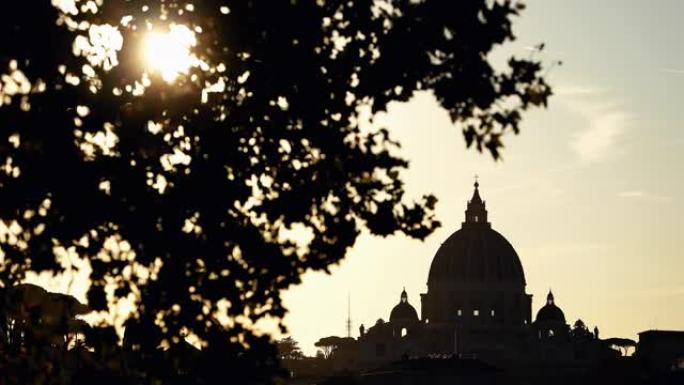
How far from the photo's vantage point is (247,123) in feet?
72.8

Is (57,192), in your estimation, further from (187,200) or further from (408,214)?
(408,214)

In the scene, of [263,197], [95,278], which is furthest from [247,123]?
[95,278]

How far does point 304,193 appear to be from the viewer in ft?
73.8

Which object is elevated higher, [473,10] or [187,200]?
[473,10]

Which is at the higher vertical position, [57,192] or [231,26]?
[231,26]

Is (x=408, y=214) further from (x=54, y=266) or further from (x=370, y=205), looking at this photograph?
(x=54, y=266)

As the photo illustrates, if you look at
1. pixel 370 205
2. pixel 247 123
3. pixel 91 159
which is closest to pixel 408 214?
pixel 370 205

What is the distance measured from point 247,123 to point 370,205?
161 centimetres

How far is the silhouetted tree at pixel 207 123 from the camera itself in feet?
70.6

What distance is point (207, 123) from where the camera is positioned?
21828 millimetres

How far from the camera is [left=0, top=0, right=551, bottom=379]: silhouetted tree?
21531mm

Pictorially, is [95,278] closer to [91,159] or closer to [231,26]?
[91,159]

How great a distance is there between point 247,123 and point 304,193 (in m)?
0.95

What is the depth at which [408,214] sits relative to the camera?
2292 cm
